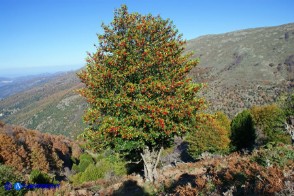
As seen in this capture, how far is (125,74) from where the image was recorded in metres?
16.1

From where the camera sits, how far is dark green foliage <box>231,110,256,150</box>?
6095 centimetres

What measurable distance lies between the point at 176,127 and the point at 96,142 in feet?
20.3

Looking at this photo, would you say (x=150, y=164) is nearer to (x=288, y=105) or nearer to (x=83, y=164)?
(x=288, y=105)

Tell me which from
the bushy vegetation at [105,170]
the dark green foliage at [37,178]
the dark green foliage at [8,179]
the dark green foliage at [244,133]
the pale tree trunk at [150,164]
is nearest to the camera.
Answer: the dark green foliage at [8,179]

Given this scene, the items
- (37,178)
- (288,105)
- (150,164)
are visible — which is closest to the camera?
(150,164)

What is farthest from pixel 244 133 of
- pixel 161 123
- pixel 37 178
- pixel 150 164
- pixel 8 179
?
pixel 8 179

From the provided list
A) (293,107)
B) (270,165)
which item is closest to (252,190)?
(270,165)

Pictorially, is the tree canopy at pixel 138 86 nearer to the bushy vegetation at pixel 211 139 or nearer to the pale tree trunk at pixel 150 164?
the pale tree trunk at pixel 150 164

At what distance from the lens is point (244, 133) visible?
201 feet

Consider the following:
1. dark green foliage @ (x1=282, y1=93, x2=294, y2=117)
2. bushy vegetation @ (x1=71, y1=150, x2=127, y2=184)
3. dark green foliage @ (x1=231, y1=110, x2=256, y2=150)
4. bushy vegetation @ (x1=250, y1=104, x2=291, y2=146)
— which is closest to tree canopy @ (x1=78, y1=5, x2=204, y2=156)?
bushy vegetation @ (x1=71, y1=150, x2=127, y2=184)

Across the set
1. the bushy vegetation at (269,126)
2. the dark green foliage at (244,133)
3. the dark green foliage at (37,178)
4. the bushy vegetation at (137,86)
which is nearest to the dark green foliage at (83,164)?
the dark green foliage at (244,133)

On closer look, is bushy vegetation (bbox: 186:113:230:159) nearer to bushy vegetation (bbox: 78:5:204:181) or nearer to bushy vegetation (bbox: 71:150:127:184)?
bushy vegetation (bbox: 71:150:127:184)

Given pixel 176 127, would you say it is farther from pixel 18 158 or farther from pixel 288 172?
pixel 18 158

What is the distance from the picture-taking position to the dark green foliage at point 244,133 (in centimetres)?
6095
